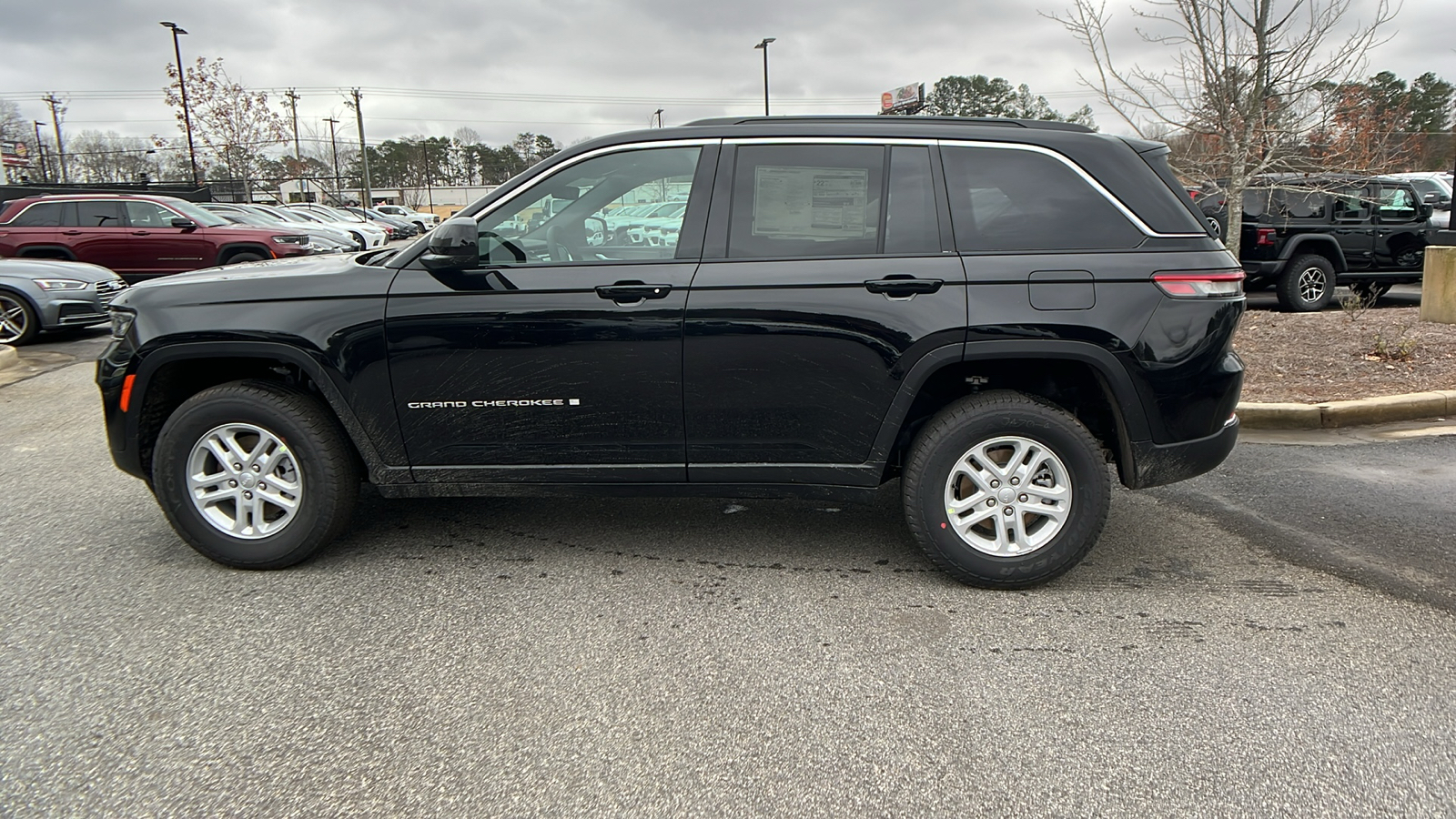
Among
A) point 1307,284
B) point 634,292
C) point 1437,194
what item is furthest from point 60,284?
point 1437,194

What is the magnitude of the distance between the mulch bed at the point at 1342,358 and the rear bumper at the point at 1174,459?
231 centimetres

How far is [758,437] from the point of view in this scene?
360 centimetres

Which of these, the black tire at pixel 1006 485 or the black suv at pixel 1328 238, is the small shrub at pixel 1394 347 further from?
the black tire at pixel 1006 485

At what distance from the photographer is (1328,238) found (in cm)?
1072

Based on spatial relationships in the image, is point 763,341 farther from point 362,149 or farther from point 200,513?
point 362,149

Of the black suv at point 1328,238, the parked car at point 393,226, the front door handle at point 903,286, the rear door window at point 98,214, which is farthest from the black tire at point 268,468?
the parked car at point 393,226

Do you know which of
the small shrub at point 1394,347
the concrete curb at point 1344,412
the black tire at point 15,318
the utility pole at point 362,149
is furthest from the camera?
the utility pole at point 362,149

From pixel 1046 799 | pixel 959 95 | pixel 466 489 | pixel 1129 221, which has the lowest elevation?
pixel 1046 799

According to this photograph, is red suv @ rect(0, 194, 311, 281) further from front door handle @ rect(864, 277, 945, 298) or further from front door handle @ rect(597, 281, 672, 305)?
front door handle @ rect(864, 277, 945, 298)

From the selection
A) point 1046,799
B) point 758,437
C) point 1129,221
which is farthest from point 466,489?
point 1129,221

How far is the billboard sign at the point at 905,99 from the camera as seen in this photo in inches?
1300

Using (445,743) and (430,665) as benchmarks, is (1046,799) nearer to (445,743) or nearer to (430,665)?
(445,743)

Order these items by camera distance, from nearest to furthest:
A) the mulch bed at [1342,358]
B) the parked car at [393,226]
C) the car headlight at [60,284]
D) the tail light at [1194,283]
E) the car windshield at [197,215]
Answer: the tail light at [1194,283] < the mulch bed at [1342,358] < the car headlight at [60,284] < the car windshield at [197,215] < the parked car at [393,226]

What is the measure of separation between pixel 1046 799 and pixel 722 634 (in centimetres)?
127
